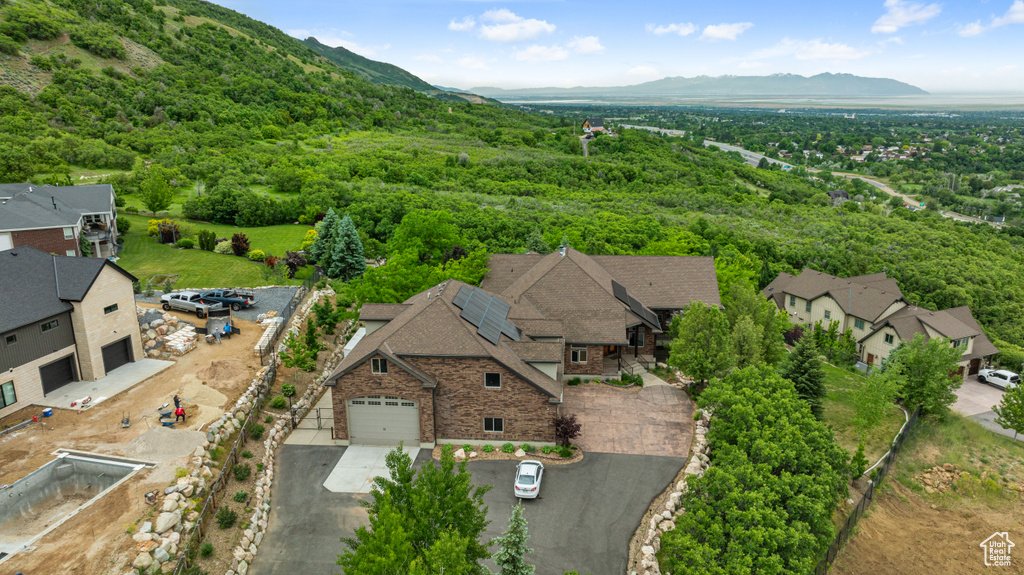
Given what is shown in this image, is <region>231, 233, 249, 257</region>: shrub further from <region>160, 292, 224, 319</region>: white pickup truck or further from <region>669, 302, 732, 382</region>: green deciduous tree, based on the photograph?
<region>669, 302, 732, 382</region>: green deciduous tree

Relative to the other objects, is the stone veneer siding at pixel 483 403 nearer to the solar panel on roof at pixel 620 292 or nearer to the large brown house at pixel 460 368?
the large brown house at pixel 460 368

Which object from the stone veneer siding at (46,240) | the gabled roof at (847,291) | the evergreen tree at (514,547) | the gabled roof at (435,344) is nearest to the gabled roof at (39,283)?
the gabled roof at (435,344)

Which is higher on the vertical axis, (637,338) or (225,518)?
(637,338)

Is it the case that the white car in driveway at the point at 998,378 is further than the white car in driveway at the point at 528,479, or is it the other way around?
the white car in driveway at the point at 998,378

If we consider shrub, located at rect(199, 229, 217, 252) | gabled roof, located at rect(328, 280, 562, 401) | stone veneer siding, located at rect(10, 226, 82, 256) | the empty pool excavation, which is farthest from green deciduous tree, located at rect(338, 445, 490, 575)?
shrub, located at rect(199, 229, 217, 252)

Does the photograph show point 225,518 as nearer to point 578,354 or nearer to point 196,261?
point 578,354

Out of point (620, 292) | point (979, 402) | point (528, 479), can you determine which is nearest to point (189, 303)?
point (528, 479)

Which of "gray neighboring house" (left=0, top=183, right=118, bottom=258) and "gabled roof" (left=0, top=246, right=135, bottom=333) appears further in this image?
"gray neighboring house" (left=0, top=183, right=118, bottom=258)
